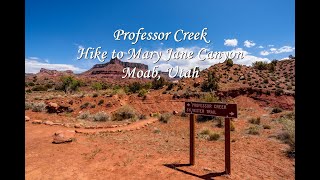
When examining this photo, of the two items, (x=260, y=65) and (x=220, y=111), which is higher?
(x=260, y=65)

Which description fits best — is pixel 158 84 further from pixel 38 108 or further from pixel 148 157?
pixel 148 157

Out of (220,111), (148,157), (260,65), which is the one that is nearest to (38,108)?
(148,157)

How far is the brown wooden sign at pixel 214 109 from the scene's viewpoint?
7.72 metres

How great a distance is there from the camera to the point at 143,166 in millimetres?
8328

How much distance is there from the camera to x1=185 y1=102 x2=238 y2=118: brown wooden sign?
Answer: 25.3 feet

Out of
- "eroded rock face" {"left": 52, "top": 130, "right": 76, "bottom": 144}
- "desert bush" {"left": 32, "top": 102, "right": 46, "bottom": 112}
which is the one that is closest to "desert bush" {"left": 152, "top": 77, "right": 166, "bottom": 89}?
"desert bush" {"left": 32, "top": 102, "right": 46, "bottom": 112}

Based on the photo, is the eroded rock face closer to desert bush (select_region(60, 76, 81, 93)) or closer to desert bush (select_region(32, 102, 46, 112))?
desert bush (select_region(32, 102, 46, 112))

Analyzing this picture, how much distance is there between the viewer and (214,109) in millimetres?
8188

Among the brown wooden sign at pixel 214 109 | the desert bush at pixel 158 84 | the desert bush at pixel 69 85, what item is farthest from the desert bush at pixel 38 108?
the desert bush at pixel 158 84

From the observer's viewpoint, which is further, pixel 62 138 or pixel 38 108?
pixel 38 108
